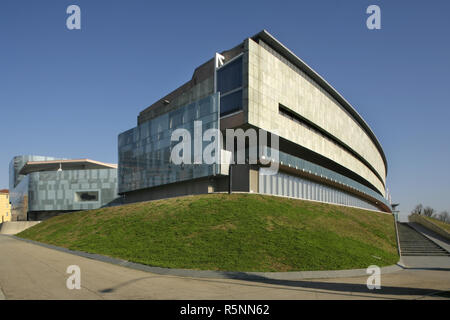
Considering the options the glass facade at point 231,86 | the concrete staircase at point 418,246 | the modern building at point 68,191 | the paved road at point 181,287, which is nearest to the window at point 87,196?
the modern building at point 68,191

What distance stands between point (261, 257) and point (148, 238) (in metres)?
8.65

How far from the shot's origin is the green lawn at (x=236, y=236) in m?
17.8

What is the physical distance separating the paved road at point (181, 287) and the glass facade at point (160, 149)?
2094cm

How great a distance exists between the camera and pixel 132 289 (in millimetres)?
11672

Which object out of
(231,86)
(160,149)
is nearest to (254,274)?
(231,86)

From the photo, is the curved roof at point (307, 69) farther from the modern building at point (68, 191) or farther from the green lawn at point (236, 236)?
the modern building at point (68, 191)

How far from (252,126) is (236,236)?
1653 cm

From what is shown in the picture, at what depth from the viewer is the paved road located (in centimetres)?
1086

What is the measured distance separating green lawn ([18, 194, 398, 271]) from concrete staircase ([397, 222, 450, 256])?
4.26 ft

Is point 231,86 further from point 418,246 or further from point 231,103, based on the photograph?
point 418,246

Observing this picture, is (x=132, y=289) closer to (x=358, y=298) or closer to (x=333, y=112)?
(x=358, y=298)

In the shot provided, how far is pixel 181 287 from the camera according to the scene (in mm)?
12344

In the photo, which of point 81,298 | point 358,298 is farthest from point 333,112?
point 81,298

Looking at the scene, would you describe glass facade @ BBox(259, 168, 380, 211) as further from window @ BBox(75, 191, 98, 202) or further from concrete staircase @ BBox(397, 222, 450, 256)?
window @ BBox(75, 191, 98, 202)
